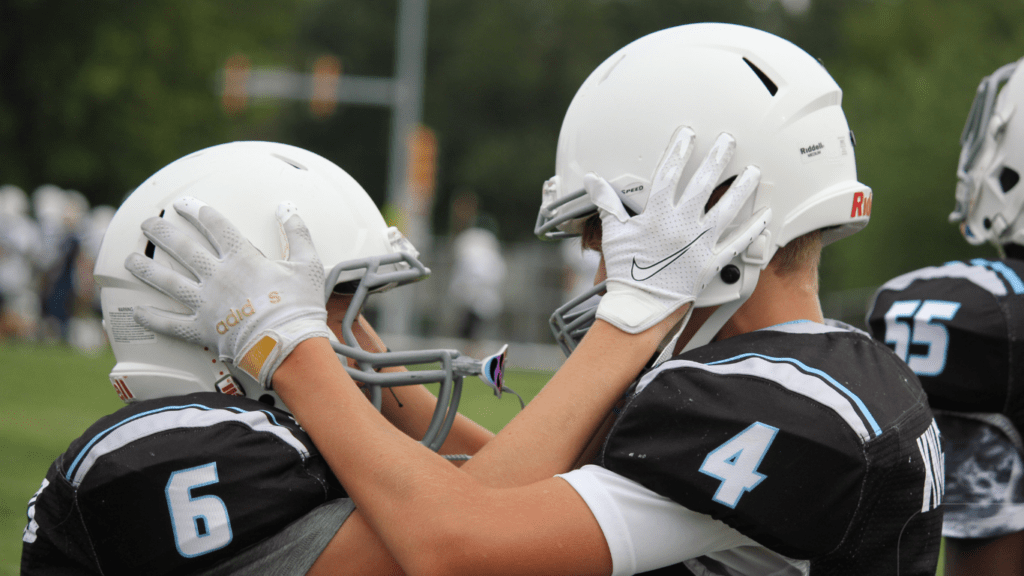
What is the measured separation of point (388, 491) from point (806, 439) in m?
0.76

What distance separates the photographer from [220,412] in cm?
206

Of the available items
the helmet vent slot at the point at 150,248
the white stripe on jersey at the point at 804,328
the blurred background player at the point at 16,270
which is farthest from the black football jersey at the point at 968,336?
the blurred background player at the point at 16,270

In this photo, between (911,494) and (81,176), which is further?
(81,176)

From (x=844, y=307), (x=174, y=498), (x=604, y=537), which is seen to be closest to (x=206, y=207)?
(x=174, y=498)

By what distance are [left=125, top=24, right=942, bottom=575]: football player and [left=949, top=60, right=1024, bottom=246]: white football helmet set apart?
3.57 ft

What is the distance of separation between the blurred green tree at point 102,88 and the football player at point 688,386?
2449 cm

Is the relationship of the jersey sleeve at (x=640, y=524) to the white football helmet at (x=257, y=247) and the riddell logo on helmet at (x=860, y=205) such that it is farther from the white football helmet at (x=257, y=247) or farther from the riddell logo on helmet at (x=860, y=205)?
the riddell logo on helmet at (x=860, y=205)

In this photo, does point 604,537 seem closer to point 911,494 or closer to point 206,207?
point 911,494

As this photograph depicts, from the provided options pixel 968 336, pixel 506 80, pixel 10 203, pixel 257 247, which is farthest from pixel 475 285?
pixel 506 80

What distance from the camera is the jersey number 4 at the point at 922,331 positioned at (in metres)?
2.78

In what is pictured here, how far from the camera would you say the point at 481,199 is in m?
39.6

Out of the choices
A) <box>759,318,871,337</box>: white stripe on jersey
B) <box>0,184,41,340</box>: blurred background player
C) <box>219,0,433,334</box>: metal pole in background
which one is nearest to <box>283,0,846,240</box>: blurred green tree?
<box>219,0,433,334</box>: metal pole in background

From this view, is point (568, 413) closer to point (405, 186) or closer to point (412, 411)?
point (412, 411)

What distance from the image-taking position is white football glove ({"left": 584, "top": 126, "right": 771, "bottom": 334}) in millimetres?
2041
